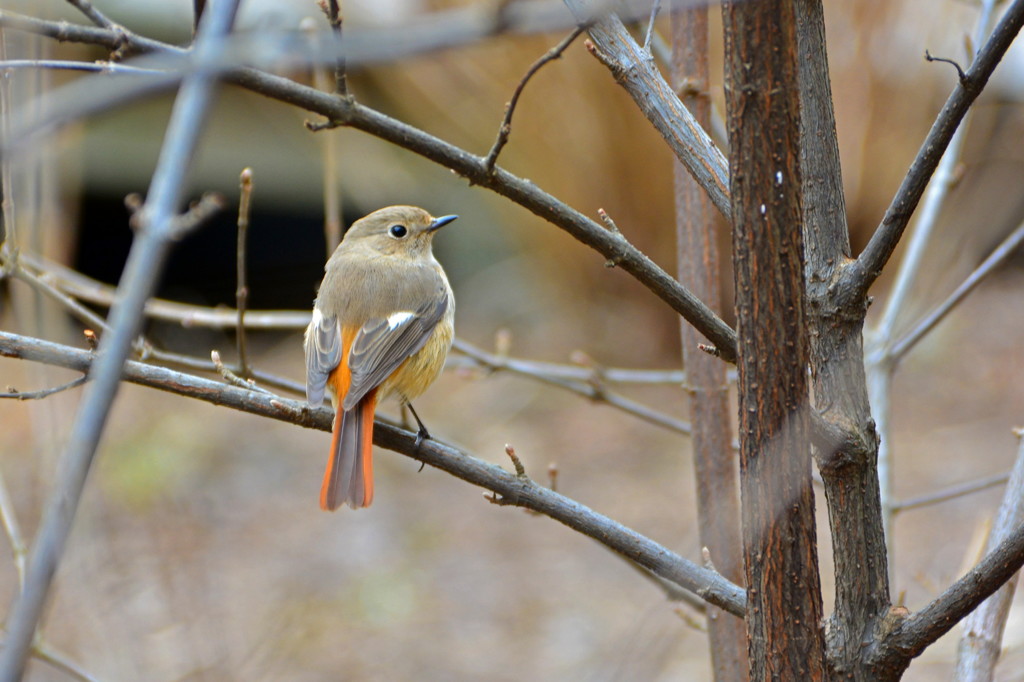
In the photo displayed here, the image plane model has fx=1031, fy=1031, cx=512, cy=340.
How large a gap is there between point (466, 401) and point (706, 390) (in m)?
4.50

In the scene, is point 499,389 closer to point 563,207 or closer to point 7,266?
point 7,266

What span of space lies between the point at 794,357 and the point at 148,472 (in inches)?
211

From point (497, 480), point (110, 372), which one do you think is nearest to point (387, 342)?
point (497, 480)

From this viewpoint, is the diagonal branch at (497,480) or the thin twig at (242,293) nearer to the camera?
the diagonal branch at (497,480)

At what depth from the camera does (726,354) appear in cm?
160

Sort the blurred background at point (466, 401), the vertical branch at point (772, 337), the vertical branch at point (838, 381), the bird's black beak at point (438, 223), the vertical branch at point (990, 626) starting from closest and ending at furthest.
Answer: the vertical branch at point (772, 337) → the vertical branch at point (838, 381) → the vertical branch at point (990, 626) → the bird's black beak at point (438, 223) → the blurred background at point (466, 401)

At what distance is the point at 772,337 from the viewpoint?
129 cm

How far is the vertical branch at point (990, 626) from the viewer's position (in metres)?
1.73

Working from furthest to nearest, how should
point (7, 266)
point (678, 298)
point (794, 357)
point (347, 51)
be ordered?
point (7, 266) → point (678, 298) → point (794, 357) → point (347, 51)

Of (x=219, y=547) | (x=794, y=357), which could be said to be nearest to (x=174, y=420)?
(x=219, y=547)

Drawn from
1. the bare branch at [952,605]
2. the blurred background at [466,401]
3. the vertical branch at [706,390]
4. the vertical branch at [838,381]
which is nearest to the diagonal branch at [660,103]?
the vertical branch at [838,381]

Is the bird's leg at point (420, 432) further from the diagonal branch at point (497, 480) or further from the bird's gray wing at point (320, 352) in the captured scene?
the bird's gray wing at point (320, 352)

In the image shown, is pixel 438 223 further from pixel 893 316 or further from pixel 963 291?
pixel 963 291

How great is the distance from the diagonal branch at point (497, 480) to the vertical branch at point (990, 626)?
0.44 meters
